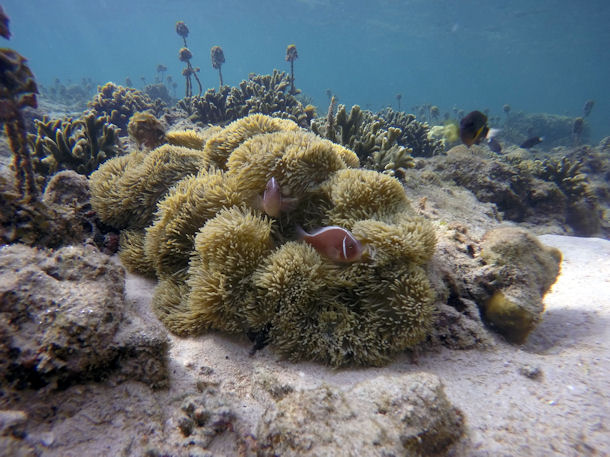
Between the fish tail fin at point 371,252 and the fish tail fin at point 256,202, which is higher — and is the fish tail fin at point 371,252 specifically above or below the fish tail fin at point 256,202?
below

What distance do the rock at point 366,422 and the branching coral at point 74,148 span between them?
5.11 meters

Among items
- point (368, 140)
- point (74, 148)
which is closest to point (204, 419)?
point (368, 140)

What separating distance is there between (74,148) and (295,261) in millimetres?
4882

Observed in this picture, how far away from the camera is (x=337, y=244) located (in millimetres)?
2246

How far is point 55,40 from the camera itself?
104 metres

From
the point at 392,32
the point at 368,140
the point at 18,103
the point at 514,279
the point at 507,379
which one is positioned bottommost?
the point at 507,379

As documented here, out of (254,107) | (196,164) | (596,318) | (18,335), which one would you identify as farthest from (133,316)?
(254,107)

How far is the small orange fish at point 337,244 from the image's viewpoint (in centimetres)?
219

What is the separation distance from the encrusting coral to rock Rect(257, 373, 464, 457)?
47cm

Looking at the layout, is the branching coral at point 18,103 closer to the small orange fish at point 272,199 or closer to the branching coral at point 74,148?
the small orange fish at point 272,199

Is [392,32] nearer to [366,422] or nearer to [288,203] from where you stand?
[288,203]

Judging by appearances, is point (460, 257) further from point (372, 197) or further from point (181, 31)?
point (181, 31)

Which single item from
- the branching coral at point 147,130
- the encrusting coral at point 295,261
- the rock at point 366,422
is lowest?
the rock at point 366,422

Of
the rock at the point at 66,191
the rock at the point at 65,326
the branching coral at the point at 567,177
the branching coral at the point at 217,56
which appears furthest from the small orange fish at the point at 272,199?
the branching coral at the point at 217,56
